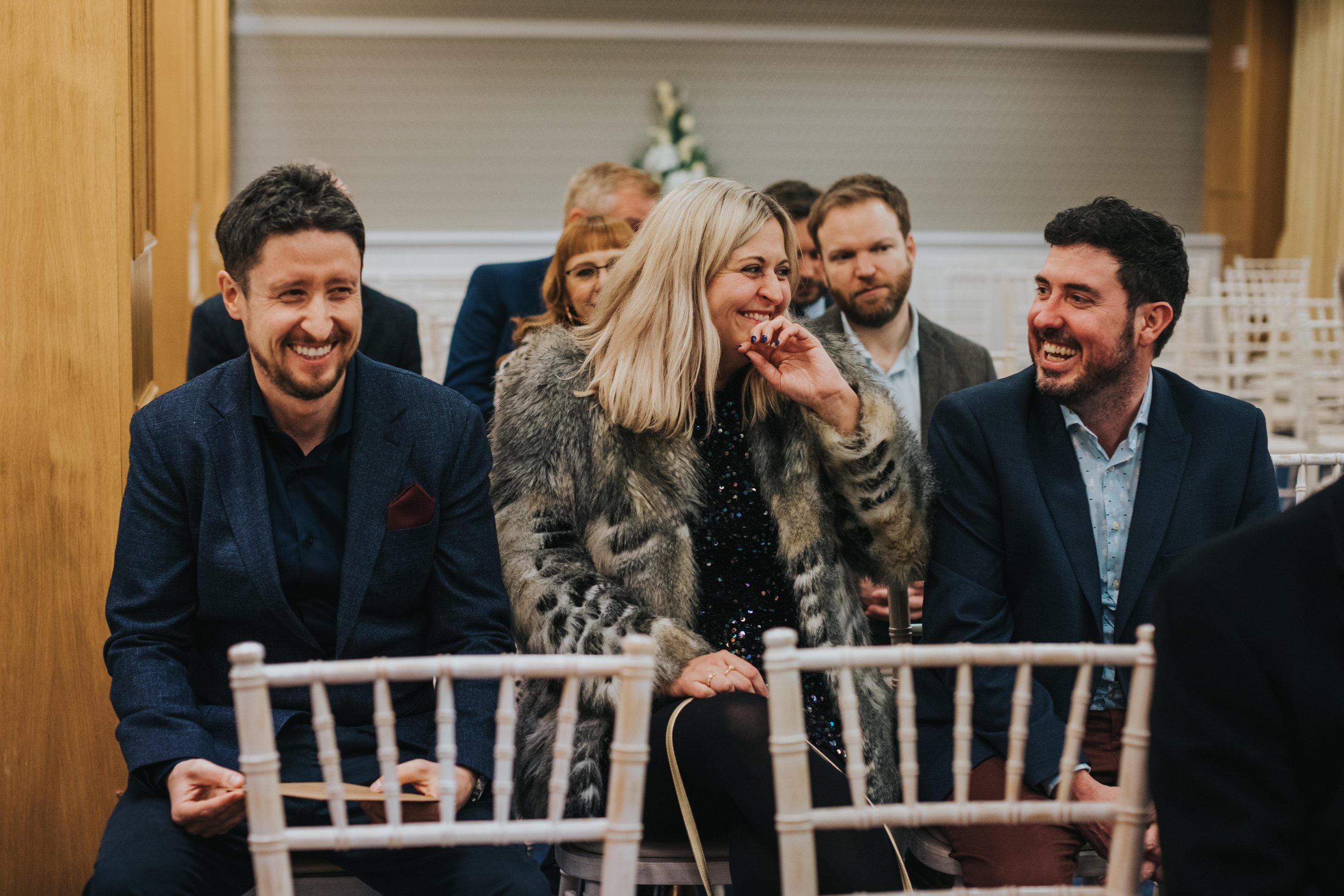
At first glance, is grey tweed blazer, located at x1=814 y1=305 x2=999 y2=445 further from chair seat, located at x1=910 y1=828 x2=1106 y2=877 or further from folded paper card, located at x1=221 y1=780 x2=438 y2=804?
folded paper card, located at x1=221 y1=780 x2=438 y2=804

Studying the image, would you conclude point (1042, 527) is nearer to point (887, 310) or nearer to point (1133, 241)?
point (1133, 241)

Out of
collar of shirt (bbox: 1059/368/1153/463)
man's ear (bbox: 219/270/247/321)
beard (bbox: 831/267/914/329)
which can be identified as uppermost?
beard (bbox: 831/267/914/329)

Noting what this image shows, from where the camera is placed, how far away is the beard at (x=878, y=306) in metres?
3.25

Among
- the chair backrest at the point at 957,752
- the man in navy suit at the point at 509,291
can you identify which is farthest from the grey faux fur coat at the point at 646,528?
the man in navy suit at the point at 509,291

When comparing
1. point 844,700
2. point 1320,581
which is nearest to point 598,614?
point 844,700

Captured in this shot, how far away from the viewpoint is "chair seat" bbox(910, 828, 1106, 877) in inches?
72.4

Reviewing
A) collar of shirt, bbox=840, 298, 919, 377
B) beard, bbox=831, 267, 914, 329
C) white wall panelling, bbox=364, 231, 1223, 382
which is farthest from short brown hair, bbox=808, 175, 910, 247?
white wall panelling, bbox=364, 231, 1223, 382

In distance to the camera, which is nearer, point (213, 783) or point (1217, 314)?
point (213, 783)

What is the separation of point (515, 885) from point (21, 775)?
1.11 m

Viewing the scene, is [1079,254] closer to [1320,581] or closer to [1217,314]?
[1320,581]

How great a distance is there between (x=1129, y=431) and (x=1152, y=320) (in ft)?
0.64

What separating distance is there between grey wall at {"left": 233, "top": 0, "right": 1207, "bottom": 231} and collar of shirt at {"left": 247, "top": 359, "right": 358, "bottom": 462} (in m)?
7.44

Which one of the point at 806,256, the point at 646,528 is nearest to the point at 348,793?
the point at 646,528

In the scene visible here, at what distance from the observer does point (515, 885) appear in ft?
5.45
